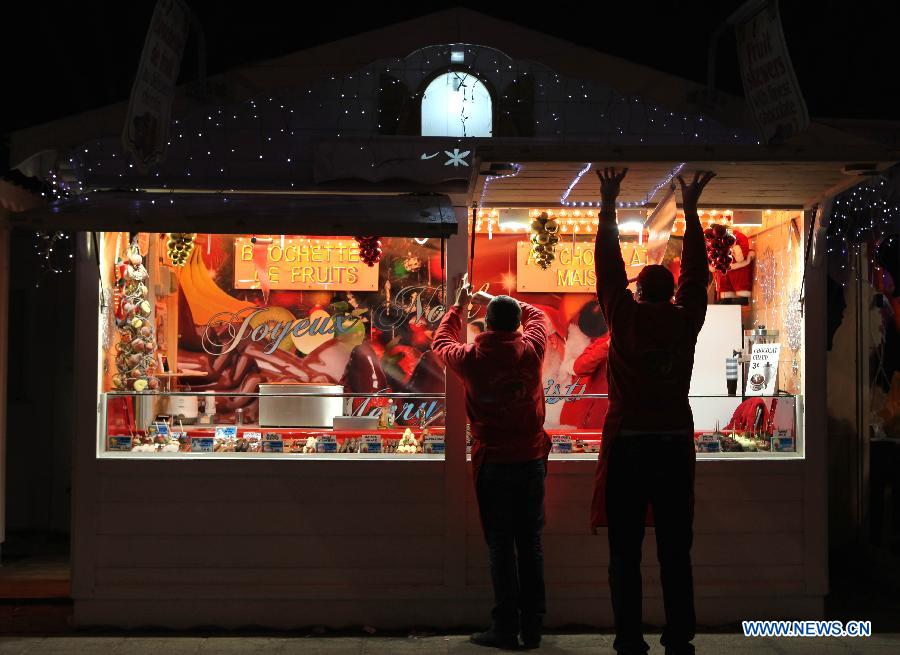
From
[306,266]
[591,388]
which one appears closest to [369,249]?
[306,266]

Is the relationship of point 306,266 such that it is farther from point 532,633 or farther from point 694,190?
point 532,633

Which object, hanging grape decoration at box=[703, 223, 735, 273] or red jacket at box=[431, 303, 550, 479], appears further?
hanging grape decoration at box=[703, 223, 735, 273]

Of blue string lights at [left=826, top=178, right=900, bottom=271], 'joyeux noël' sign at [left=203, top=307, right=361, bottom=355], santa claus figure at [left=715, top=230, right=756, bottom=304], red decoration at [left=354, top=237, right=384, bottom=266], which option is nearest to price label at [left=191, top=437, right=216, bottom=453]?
'joyeux noël' sign at [left=203, top=307, right=361, bottom=355]

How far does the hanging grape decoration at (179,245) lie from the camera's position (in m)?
6.99

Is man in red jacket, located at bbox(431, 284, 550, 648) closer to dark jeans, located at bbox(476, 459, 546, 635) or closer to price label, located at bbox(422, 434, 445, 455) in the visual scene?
dark jeans, located at bbox(476, 459, 546, 635)

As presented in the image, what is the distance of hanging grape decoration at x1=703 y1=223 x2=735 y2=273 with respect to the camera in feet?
23.5

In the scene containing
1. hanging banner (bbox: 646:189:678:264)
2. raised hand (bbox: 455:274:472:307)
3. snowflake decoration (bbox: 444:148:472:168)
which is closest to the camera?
hanging banner (bbox: 646:189:678:264)

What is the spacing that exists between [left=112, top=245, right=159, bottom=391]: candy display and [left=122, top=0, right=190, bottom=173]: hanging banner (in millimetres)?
1134

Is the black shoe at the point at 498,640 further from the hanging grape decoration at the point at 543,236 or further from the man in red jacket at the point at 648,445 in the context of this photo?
the hanging grape decoration at the point at 543,236

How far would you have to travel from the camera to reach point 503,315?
5938 mm

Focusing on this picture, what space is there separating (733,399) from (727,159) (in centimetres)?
210

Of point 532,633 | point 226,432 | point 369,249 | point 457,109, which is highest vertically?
point 457,109

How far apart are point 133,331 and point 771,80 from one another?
184 inches

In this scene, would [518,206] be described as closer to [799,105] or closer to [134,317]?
[799,105]
